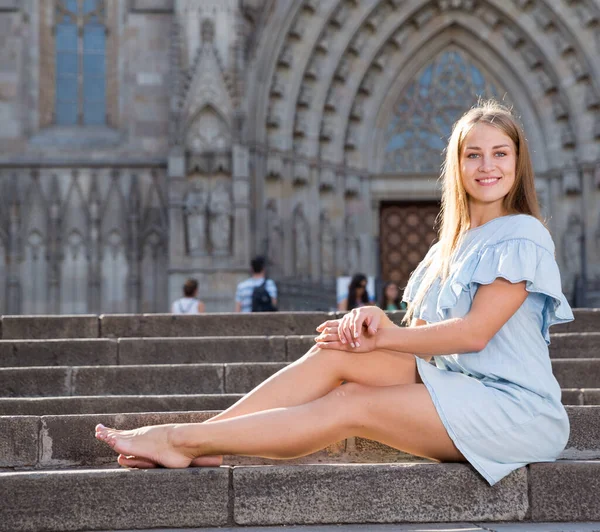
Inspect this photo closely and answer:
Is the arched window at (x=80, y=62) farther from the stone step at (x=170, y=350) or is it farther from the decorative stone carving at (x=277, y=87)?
the stone step at (x=170, y=350)

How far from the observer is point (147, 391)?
5422 millimetres

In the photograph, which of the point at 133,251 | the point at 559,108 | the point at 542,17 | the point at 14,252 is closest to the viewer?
the point at 14,252

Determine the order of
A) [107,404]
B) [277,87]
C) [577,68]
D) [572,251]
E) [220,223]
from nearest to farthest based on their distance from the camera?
[107,404] → [220,223] → [277,87] → [572,251] → [577,68]

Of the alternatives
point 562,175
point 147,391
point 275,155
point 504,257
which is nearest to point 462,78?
point 562,175

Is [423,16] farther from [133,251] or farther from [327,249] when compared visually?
[133,251]

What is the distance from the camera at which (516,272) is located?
323 cm

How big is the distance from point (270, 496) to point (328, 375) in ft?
1.52

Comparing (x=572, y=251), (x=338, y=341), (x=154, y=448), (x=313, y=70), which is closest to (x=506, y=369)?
(x=338, y=341)

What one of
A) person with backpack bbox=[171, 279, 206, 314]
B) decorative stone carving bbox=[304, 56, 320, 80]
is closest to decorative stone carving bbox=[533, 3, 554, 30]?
decorative stone carving bbox=[304, 56, 320, 80]

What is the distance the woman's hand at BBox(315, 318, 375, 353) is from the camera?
3.31 metres

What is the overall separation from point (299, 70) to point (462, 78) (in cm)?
298

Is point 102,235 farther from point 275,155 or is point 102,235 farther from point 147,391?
point 147,391

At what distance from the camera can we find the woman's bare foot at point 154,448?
10.8 feet

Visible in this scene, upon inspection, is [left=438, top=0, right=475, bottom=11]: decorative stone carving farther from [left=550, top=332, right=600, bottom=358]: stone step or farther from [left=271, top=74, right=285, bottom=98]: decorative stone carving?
[left=550, top=332, right=600, bottom=358]: stone step
